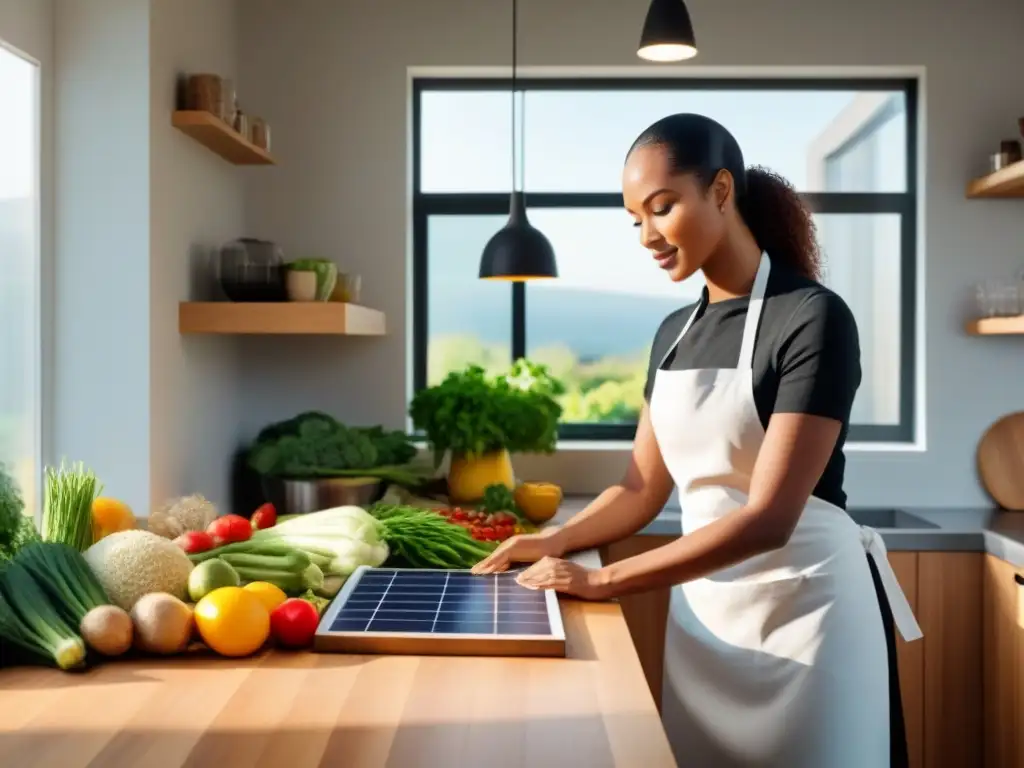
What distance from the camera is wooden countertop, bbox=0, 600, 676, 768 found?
1292mm

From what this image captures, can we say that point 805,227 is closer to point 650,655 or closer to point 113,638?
point 113,638

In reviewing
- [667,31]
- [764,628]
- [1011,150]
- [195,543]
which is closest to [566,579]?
[764,628]

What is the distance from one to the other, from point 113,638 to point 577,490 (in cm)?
229

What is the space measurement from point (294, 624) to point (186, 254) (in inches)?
65.4

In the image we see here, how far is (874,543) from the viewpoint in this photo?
208 centimetres

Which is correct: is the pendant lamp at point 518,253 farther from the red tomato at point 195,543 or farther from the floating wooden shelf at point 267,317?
the red tomato at point 195,543

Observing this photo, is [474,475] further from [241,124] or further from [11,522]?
[11,522]

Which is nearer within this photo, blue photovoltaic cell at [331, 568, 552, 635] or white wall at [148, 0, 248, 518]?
blue photovoltaic cell at [331, 568, 552, 635]

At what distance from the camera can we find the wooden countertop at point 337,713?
1.29 meters

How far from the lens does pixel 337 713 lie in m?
1.44

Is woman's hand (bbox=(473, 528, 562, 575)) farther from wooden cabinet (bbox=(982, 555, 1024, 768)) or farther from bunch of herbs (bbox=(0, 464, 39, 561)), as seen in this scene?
wooden cabinet (bbox=(982, 555, 1024, 768))

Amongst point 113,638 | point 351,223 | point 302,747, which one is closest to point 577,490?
point 351,223

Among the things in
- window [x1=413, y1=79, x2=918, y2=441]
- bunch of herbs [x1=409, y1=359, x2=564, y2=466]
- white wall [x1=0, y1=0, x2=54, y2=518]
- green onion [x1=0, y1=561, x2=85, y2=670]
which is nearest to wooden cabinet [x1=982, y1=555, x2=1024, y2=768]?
window [x1=413, y1=79, x2=918, y2=441]

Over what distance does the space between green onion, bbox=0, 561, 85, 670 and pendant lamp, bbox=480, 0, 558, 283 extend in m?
1.80
